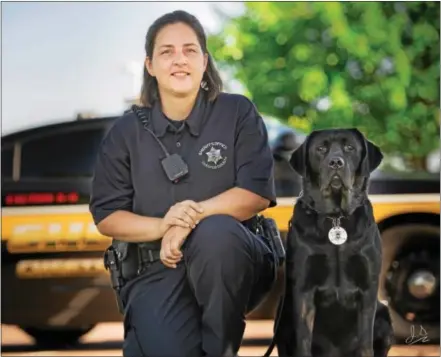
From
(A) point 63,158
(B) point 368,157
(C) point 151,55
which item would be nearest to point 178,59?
(C) point 151,55

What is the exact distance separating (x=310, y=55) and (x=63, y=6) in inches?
39.2

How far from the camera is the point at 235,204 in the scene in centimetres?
221

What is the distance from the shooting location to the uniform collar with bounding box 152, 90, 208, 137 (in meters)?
2.30

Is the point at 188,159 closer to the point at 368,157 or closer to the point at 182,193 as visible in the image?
the point at 182,193

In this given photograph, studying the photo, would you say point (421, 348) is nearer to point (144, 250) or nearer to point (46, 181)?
point (144, 250)

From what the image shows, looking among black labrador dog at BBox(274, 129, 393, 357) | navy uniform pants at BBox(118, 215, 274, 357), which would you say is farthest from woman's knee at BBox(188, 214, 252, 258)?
black labrador dog at BBox(274, 129, 393, 357)

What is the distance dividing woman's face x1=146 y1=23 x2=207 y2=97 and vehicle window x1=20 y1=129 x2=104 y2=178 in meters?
0.87

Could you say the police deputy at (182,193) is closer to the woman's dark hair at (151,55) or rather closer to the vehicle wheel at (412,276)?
the woman's dark hair at (151,55)

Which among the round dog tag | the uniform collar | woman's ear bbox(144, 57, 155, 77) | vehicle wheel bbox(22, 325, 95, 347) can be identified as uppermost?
woman's ear bbox(144, 57, 155, 77)

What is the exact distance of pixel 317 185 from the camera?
2295 mm

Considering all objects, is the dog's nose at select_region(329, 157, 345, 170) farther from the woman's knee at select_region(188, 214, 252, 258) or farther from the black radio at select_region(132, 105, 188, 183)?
the black radio at select_region(132, 105, 188, 183)

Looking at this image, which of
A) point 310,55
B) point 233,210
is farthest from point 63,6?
point 233,210

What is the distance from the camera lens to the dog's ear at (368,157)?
7.45 feet

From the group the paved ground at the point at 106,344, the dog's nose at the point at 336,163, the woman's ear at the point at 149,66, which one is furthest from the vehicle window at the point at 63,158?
the dog's nose at the point at 336,163
